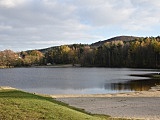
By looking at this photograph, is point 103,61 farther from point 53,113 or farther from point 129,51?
point 53,113

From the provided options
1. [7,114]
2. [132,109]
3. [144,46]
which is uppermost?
[144,46]

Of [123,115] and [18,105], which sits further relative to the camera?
[123,115]

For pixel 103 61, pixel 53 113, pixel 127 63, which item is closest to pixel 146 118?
pixel 53 113

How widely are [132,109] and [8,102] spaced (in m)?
11.9

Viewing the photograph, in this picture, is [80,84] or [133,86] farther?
[80,84]

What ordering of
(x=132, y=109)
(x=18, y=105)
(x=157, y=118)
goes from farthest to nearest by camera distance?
(x=132, y=109)
(x=157, y=118)
(x=18, y=105)

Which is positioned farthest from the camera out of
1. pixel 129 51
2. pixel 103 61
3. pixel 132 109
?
pixel 103 61

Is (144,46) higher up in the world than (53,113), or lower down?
higher up

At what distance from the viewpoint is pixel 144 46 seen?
514 ft

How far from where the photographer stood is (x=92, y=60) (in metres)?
197

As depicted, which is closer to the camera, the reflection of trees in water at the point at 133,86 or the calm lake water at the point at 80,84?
the calm lake water at the point at 80,84

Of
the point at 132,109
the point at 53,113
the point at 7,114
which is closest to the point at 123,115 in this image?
the point at 132,109

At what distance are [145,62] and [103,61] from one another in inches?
1565

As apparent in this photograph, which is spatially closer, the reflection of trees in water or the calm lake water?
the calm lake water
